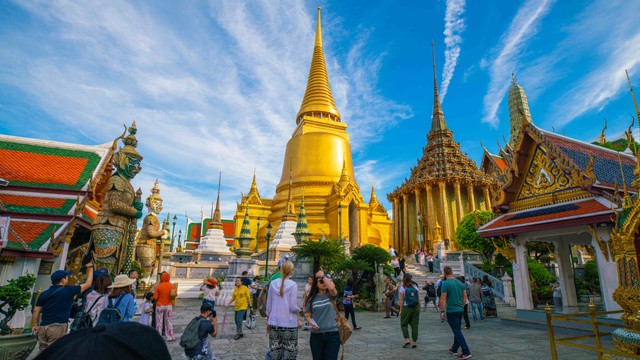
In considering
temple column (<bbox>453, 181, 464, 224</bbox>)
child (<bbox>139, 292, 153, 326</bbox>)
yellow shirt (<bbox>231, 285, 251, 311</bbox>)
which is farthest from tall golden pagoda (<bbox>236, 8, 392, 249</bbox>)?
child (<bbox>139, 292, 153, 326</bbox>)

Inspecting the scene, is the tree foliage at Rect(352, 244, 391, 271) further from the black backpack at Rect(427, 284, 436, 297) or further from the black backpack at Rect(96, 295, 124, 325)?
the black backpack at Rect(96, 295, 124, 325)

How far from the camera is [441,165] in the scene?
111 feet

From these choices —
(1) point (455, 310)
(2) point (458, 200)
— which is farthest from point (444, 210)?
(1) point (455, 310)

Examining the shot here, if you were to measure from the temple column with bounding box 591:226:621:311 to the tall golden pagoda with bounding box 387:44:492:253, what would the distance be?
838 inches

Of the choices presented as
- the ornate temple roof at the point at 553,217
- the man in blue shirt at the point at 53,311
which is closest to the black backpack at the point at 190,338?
the man in blue shirt at the point at 53,311

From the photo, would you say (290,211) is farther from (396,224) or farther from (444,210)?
(444,210)

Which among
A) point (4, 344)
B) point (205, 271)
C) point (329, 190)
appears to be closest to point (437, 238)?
point (329, 190)

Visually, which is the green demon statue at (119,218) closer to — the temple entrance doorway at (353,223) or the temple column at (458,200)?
the temple entrance doorway at (353,223)

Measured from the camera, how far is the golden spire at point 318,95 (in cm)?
3803

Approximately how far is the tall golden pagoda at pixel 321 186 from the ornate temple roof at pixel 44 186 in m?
16.4

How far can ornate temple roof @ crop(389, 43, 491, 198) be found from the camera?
Result: 3278cm

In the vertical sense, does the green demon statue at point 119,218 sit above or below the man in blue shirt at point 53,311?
above

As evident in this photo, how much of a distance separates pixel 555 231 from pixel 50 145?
48.2 feet

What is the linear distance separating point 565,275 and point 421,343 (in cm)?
667
